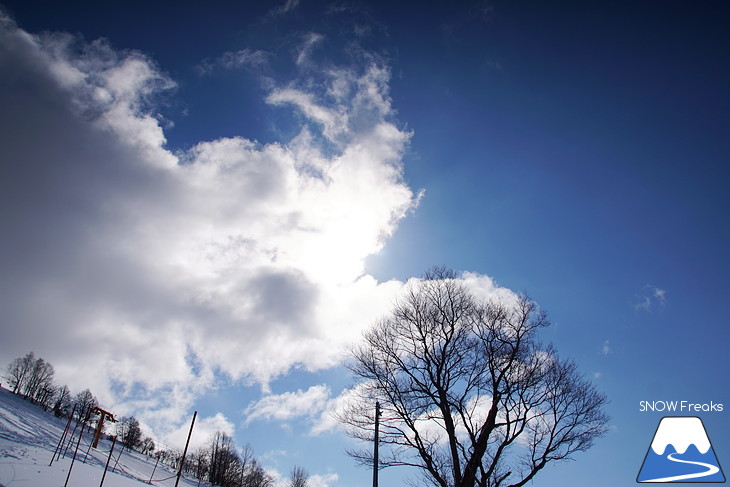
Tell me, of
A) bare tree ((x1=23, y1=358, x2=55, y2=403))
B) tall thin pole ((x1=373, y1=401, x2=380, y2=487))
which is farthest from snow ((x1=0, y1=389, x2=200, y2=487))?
bare tree ((x1=23, y1=358, x2=55, y2=403))

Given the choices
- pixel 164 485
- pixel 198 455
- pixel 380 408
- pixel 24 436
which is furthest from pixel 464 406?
pixel 198 455

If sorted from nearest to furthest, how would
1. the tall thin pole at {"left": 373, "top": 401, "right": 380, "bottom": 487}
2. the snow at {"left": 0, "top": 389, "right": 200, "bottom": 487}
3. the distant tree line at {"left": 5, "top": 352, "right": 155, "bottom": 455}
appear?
the tall thin pole at {"left": 373, "top": 401, "right": 380, "bottom": 487} < the snow at {"left": 0, "top": 389, "right": 200, "bottom": 487} < the distant tree line at {"left": 5, "top": 352, "right": 155, "bottom": 455}

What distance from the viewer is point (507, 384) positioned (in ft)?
36.6

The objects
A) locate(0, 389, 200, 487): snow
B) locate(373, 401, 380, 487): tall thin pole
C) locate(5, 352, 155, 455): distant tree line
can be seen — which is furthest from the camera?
locate(5, 352, 155, 455): distant tree line

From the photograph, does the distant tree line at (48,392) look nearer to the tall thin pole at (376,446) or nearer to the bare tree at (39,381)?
the bare tree at (39,381)

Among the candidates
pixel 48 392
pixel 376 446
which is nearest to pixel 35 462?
pixel 376 446

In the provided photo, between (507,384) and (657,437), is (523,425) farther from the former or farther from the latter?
(657,437)

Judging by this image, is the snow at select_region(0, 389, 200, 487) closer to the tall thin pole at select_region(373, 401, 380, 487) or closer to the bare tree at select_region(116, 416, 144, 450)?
the tall thin pole at select_region(373, 401, 380, 487)

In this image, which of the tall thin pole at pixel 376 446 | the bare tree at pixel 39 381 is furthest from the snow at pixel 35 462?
the bare tree at pixel 39 381

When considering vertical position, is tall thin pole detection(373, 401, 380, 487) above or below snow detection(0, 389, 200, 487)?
above

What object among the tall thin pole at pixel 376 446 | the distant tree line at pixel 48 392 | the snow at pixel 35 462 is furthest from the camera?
the distant tree line at pixel 48 392

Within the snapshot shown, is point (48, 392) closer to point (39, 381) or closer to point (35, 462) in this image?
point (39, 381)

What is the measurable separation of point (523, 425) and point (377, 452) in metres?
5.22

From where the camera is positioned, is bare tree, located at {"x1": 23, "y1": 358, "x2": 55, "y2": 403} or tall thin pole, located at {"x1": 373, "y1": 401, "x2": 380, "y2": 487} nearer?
tall thin pole, located at {"x1": 373, "y1": 401, "x2": 380, "y2": 487}
